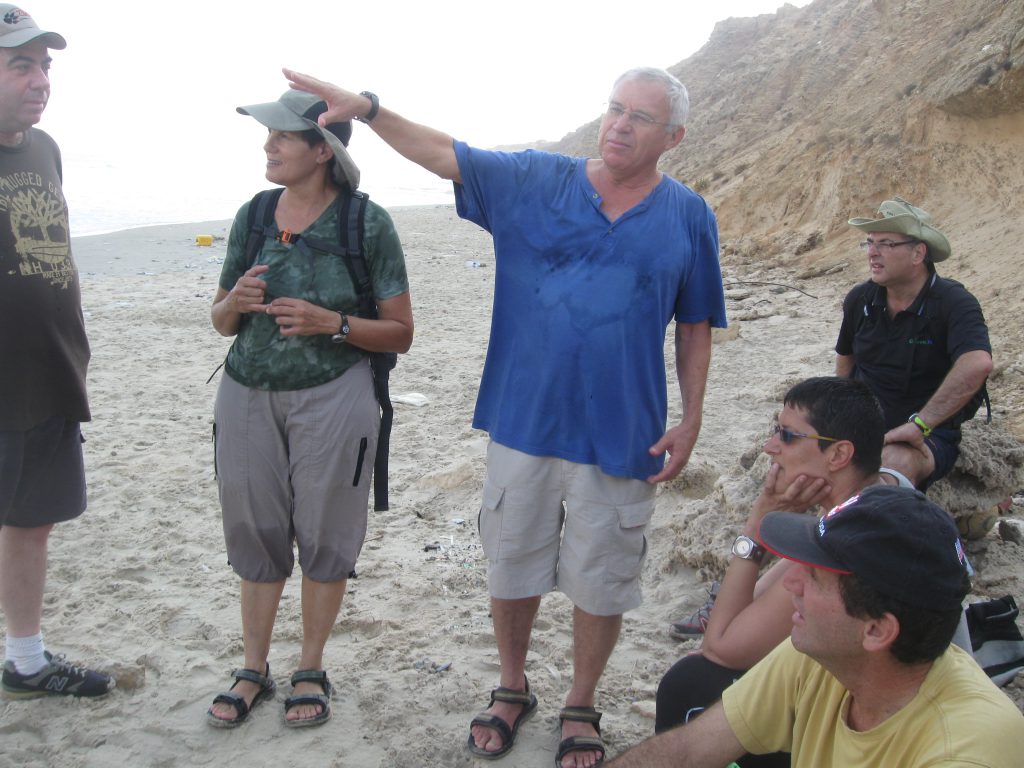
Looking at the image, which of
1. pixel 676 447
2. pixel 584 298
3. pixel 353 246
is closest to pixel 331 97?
pixel 353 246

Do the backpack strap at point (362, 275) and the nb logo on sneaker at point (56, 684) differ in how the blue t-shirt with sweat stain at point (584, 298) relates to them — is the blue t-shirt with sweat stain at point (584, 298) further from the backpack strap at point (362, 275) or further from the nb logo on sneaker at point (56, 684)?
the nb logo on sneaker at point (56, 684)

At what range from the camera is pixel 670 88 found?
280 cm

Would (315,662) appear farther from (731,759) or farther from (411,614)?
(731,759)

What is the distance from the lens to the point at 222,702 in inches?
118

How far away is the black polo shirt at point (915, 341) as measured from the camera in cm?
359

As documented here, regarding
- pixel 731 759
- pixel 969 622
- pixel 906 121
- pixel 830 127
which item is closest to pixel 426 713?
pixel 731 759

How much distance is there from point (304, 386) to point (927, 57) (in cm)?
1253

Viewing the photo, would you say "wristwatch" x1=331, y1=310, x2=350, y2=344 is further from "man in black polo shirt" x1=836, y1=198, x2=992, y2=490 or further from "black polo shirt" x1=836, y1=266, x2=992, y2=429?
"black polo shirt" x1=836, y1=266, x2=992, y2=429

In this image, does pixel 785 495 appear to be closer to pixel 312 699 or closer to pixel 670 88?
pixel 670 88

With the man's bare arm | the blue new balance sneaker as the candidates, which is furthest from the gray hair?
the blue new balance sneaker

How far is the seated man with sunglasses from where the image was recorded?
2453mm

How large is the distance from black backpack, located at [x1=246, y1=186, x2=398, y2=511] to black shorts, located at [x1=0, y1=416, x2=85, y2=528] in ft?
2.94

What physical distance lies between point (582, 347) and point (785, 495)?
744 millimetres

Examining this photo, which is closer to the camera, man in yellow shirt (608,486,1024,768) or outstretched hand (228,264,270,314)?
man in yellow shirt (608,486,1024,768)
